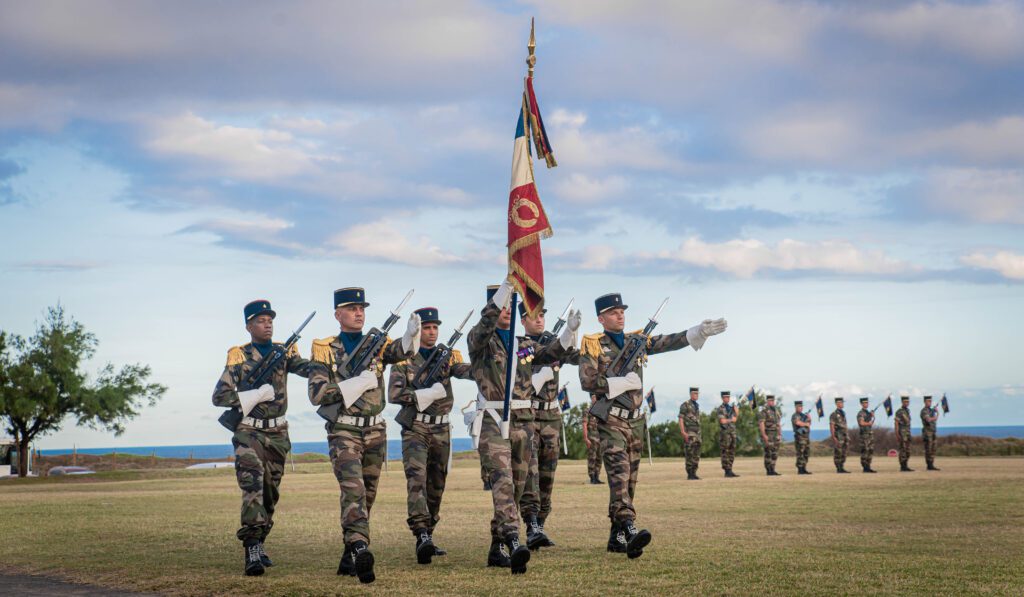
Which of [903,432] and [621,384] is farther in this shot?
[903,432]

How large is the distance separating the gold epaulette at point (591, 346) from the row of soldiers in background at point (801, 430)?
1868 centimetres

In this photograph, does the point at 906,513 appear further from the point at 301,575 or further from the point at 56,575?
the point at 56,575

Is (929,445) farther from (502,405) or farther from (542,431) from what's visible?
(502,405)

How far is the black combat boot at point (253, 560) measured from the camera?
10.2 metres

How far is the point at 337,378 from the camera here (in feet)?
34.4

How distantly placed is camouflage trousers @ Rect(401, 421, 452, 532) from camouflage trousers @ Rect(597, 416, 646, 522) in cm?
171

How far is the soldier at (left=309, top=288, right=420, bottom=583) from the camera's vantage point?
9.98 meters

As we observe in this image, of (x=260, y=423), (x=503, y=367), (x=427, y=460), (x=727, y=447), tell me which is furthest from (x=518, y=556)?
(x=727, y=447)

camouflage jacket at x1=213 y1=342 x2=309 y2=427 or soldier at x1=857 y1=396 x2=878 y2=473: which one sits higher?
camouflage jacket at x1=213 y1=342 x2=309 y2=427

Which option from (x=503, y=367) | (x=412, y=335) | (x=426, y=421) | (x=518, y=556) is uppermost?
(x=412, y=335)

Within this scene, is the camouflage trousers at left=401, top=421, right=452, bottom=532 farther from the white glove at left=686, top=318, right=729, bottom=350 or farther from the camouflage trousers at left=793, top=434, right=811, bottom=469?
the camouflage trousers at left=793, top=434, right=811, bottom=469

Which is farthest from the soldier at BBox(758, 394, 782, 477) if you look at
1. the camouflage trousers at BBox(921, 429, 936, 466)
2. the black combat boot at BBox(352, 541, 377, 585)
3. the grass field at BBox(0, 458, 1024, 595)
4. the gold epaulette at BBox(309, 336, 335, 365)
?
the black combat boot at BBox(352, 541, 377, 585)

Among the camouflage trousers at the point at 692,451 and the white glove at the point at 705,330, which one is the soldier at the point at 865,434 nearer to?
the camouflage trousers at the point at 692,451

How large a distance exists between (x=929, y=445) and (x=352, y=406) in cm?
2727
